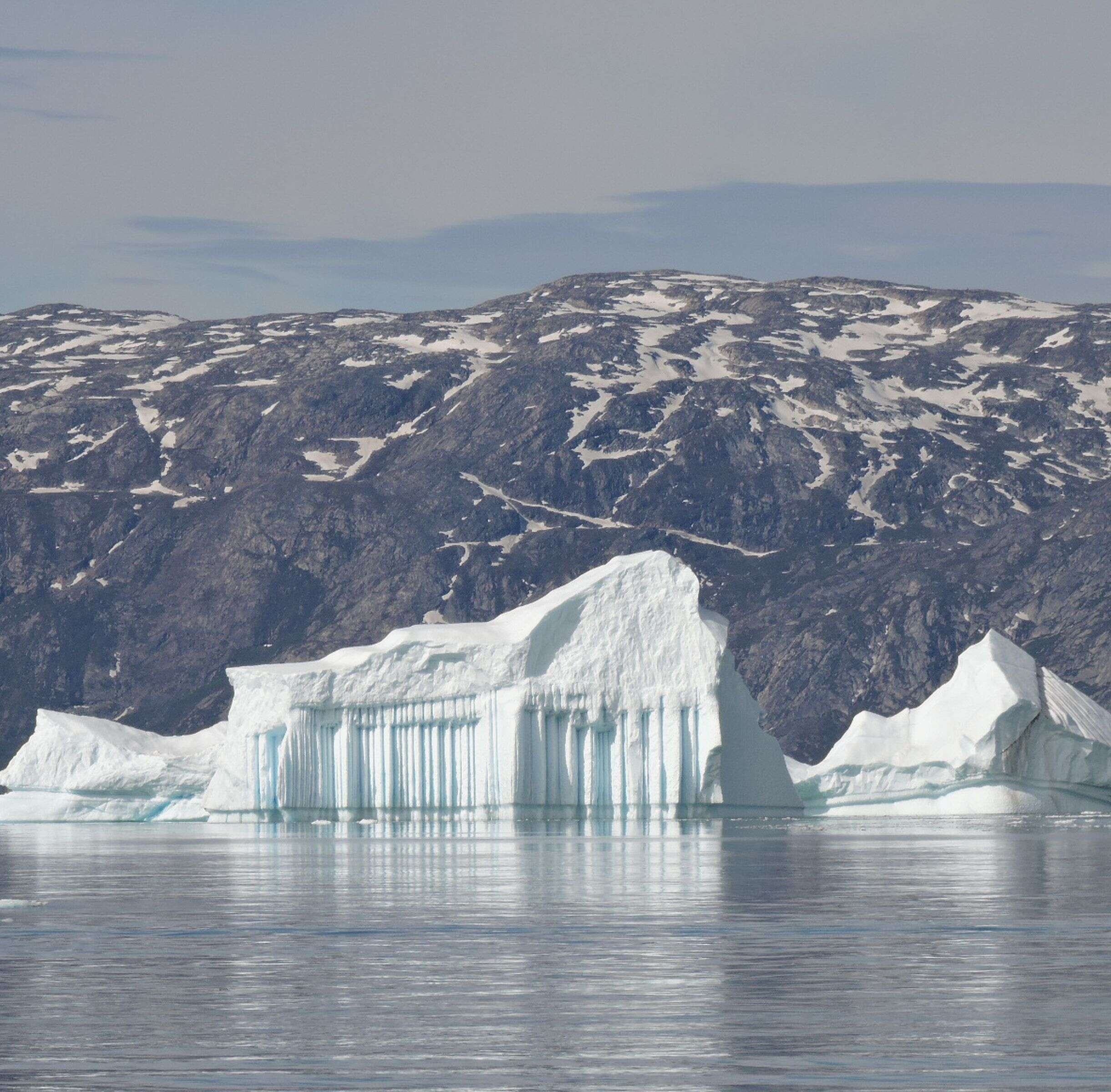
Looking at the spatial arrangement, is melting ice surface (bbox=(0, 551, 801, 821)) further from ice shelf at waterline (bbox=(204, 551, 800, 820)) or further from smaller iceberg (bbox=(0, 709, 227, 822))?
smaller iceberg (bbox=(0, 709, 227, 822))

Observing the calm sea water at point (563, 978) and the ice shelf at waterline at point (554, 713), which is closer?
the calm sea water at point (563, 978)

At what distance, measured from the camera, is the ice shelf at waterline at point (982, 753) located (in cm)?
8288

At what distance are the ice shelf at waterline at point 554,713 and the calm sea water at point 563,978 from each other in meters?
26.0

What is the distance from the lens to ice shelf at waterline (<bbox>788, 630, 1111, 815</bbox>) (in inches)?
3263

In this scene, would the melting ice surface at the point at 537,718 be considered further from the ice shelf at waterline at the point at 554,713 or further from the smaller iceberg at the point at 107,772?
the smaller iceberg at the point at 107,772

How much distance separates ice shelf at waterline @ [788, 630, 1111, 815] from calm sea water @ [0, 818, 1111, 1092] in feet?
126

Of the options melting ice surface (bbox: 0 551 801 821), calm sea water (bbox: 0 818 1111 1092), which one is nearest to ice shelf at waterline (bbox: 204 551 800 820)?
melting ice surface (bbox: 0 551 801 821)

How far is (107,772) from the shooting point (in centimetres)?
9544

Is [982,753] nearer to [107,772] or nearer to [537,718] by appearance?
[537,718]

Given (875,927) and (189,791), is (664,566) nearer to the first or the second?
(189,791)

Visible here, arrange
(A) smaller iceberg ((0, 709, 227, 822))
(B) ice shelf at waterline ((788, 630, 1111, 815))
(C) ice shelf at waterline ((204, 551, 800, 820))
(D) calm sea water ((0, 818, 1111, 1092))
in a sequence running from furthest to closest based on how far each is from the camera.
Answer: (A) smaller iceberg ((0, 709, 227, 822)), (B) ice shelf at waterline ((788, 630, 1111, 815)), (C) ice shelf at waterline ((204, 551, 800, 820)), (D) calm sea water ((0, 818, 1111, 1092))

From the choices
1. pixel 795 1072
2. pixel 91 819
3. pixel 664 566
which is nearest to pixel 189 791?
→ pixel 91 819

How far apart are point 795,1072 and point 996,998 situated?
5009mm

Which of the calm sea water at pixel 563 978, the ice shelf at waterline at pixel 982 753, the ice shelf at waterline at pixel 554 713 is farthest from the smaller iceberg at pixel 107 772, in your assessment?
the calm sea water at pixel 563 978
